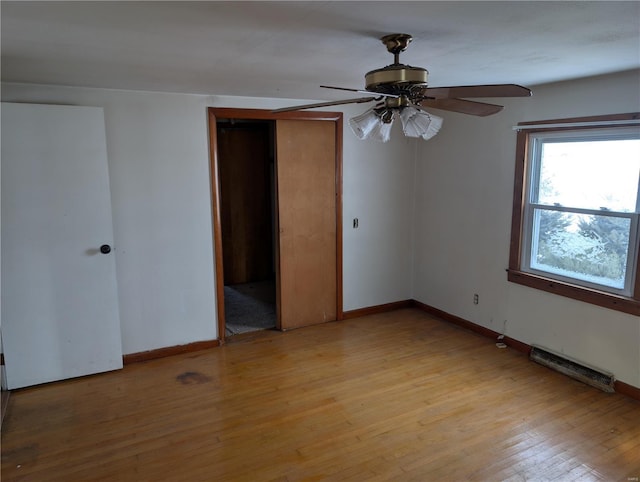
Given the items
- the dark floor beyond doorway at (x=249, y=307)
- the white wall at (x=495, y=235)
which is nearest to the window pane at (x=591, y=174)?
the white wall at (x=495, y=235)

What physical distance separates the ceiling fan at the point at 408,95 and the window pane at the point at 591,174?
4.93 ft

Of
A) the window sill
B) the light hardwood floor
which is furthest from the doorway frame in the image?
the window sill

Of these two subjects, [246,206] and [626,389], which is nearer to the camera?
[626,389]

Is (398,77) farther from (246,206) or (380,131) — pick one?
(246,206)

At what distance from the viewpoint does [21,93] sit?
Result: 310 cm

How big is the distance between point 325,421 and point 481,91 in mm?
2090

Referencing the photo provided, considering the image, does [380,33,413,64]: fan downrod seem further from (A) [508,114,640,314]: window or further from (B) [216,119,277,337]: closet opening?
(B) [216,119,277,337]: closet opening

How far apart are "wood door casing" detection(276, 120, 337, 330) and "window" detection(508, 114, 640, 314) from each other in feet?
5.52

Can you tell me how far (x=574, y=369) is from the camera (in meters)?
3.34

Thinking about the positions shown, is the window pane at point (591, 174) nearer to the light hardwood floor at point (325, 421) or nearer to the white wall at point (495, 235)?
the white wall at point (495, 235)

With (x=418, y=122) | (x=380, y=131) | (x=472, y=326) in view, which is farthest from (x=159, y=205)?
(x=472, y=326)

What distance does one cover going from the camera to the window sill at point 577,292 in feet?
9.99

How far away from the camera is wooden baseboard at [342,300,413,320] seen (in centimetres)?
468

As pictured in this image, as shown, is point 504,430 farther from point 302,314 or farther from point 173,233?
point 173,233
